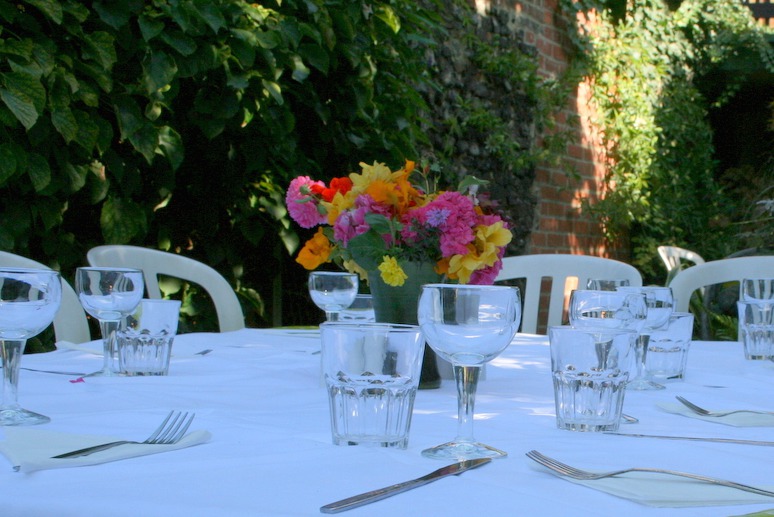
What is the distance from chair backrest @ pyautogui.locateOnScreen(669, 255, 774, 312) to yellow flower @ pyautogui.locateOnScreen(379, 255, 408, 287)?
53.6 inches

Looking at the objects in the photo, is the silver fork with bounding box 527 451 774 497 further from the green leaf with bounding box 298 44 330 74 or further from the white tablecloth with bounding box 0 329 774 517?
the green leaf with bounding box 298 44 330 74

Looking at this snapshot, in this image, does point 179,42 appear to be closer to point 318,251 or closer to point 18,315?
point 318,251

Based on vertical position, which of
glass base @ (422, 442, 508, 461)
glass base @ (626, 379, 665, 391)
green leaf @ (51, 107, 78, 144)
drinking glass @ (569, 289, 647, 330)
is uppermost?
green leaf @ (51, 107, 78, 144)

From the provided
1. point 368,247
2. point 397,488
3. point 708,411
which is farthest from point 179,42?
point 397,488

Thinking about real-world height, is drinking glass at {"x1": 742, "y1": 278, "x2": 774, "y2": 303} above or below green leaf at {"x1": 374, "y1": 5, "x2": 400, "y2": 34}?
below

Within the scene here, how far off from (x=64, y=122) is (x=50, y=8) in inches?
10.3

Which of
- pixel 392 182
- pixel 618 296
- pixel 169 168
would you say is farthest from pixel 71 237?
pixel 618 296

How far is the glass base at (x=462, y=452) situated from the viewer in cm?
81

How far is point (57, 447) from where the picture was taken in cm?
78

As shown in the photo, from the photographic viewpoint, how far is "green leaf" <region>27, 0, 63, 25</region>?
6.98 ft

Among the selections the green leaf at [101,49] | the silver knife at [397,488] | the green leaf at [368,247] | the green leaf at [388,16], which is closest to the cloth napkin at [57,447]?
the silver knife at [397,488]

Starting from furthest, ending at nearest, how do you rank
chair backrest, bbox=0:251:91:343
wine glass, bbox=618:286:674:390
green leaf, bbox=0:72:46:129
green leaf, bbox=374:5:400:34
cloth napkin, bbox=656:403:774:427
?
green leaf, bbox=374:5:400:34 → green leaf, bbox=0:72:46:129 → chair backrest, bbox=0:251:91:343 → wine glass, bbox=618:286:674:390 → cloth napkin, bbox=656:403:774:427

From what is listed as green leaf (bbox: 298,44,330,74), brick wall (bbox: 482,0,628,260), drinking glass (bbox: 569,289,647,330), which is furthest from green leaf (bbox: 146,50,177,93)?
brick wall (bbox: 482,0,628,260)

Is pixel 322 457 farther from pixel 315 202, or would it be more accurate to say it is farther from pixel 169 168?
pixel 169 168
